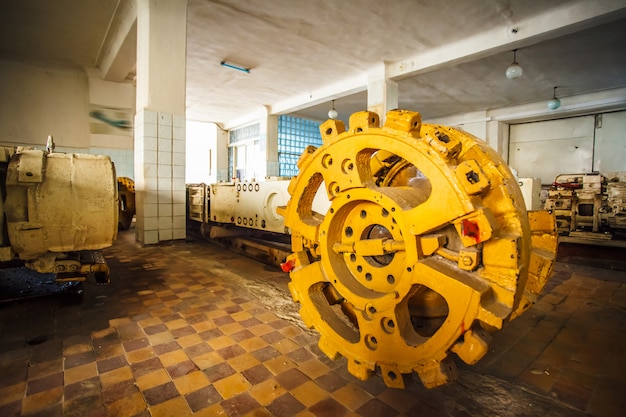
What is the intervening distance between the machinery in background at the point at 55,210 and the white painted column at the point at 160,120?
99.8 inches

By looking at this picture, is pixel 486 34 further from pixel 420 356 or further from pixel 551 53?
pixel 420 356

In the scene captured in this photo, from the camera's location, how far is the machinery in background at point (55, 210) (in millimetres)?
2385

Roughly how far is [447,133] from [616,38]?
24.6 ft

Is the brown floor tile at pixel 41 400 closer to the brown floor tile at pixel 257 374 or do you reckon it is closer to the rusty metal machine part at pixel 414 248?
the brown floor tile at pixel 257 374

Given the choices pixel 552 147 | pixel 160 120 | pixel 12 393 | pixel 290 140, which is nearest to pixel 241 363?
pixel 12 393

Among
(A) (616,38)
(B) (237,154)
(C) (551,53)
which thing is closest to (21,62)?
(B) (237,154)

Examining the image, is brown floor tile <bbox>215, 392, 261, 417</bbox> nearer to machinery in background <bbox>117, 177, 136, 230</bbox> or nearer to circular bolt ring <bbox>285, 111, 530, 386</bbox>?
circular bolt ring <bbox>285, 111, 530, 386</bbox>

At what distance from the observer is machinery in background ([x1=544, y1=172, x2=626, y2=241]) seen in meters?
5.44

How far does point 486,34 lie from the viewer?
5.93m

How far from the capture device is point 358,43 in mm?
6590

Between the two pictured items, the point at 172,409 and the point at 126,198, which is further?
the point at 126,198

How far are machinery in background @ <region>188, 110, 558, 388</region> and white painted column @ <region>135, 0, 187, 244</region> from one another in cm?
397

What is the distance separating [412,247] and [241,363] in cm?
122

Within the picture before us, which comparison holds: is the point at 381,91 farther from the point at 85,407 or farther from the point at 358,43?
the point at 85,407
